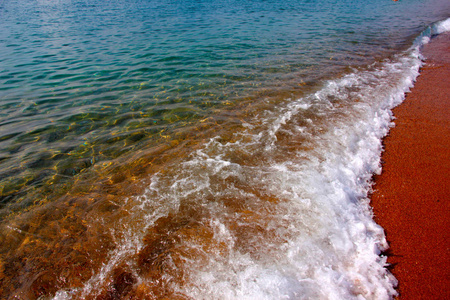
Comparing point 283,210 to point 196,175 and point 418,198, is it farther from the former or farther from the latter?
point 418,198

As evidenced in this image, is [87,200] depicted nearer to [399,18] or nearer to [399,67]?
[399,67]

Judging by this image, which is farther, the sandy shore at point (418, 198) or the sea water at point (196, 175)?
the sea water at point (196, 175)

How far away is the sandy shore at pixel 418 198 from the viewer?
2.75 metres

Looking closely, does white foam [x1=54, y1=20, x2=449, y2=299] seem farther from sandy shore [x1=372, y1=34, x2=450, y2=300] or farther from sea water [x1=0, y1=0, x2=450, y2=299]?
sandy shore [x1=372, y1=34, x2=450, y2=300]

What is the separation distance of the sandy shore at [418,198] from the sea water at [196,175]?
0.26 m

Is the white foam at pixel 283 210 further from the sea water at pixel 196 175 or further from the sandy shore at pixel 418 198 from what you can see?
the sandy shore at pixel 418 198

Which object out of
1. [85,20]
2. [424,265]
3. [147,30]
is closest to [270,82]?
[424,265]

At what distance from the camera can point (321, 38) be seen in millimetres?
14602

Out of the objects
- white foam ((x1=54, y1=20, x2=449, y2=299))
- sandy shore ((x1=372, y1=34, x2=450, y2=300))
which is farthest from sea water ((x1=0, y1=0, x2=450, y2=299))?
sandy shore ((x1=372, y1=34, x2=450, y2=300))

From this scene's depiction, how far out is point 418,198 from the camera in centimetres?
374

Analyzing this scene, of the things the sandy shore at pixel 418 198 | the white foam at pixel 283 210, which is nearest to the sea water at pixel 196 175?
the white foam at pixel 283 210

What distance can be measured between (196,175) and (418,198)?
4.04 meters

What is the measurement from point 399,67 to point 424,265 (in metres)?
10.2

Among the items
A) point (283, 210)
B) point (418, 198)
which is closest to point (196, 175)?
point (283, 210)
